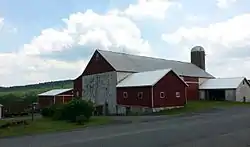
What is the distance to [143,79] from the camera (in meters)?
46.9

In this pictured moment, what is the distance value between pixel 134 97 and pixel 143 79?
9.37 feet

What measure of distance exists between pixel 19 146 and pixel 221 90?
4794cm

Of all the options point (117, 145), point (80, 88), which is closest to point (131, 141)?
point (117, 145)

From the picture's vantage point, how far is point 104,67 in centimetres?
5422

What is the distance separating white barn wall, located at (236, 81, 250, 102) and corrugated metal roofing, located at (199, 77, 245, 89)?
879mm

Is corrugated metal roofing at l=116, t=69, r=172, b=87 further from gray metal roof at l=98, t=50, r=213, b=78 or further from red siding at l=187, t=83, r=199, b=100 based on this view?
red siding at l=187, t=83, r=199, b=100

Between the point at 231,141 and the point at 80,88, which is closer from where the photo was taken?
the point at 231,141

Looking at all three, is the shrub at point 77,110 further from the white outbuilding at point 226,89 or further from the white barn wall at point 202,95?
the white barn wall at point 202,95

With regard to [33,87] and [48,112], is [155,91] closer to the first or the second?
[48,112]

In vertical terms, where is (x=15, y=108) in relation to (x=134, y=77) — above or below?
below

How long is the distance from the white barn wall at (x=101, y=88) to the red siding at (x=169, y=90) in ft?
30.8

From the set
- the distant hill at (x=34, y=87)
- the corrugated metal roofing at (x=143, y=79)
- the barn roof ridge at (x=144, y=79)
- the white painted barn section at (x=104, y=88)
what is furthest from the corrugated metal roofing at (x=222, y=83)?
the distant hill at (x=34, y=87)

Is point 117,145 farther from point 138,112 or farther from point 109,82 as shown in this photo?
point 109,82

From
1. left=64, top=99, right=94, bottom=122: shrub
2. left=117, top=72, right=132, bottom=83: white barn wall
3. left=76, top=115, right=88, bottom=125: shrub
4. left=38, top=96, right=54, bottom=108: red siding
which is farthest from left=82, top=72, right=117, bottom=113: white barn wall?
left=76, top=115, right=88, bottom=125: shrub
